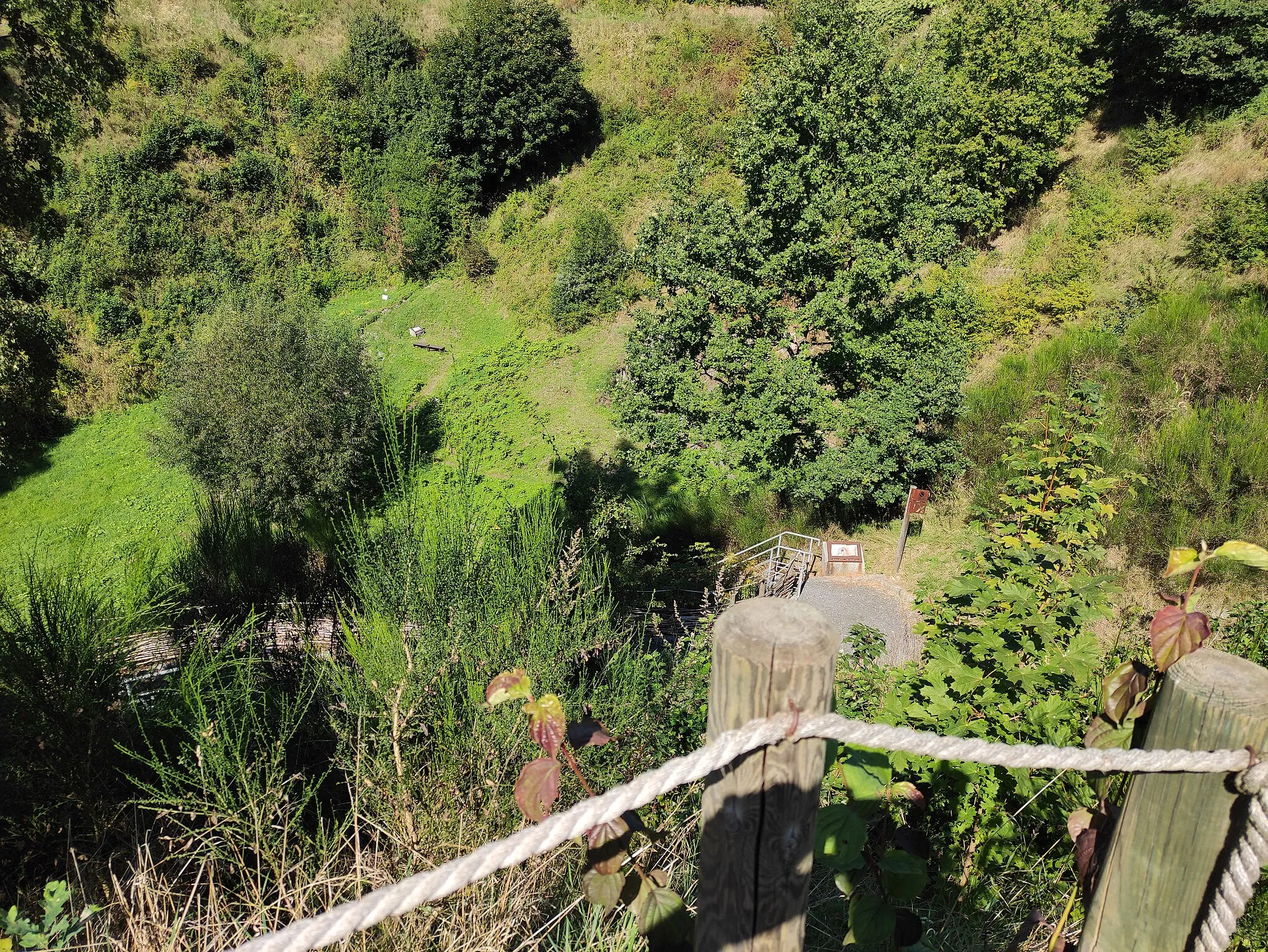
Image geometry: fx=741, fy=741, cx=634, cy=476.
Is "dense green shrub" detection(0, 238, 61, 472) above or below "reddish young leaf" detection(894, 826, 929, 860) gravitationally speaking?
below

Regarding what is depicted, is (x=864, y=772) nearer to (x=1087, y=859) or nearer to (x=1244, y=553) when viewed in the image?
(x=1087, y=859)

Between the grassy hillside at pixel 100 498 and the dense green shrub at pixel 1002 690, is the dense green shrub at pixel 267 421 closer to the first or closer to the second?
the grassy hillside at pixel 100 498

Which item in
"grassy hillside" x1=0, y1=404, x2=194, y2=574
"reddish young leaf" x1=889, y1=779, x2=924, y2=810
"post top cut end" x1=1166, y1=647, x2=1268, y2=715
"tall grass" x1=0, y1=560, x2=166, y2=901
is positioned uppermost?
"post top cut end" x1=1166, y1=647, x2=1268, y2=715

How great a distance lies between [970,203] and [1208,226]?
3.88 metres

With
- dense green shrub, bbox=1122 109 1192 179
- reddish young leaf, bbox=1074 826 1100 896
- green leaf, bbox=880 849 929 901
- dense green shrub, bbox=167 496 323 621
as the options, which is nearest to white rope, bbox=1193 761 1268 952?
reddish young leaf, bbox=1074 826 1100 896

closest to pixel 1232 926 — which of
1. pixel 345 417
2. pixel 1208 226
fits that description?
pixel 345 417

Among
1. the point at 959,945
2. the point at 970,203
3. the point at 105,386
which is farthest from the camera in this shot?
the point at 105,386


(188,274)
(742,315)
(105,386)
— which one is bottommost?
(105,386)

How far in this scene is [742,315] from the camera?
30.8ft

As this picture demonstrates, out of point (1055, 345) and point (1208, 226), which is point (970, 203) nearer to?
point (1208, 226)

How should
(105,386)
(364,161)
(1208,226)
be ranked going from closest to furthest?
1. (1208,226)
2. (105,386)
3. (364,161)

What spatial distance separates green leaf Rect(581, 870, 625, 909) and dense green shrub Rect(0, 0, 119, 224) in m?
6.76

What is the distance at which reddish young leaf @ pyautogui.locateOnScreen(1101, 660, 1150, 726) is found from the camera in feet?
4.32

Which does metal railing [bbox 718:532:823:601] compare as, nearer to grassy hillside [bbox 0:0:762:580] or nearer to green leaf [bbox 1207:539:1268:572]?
grassy hillside [bbox 0:0:762:580]
